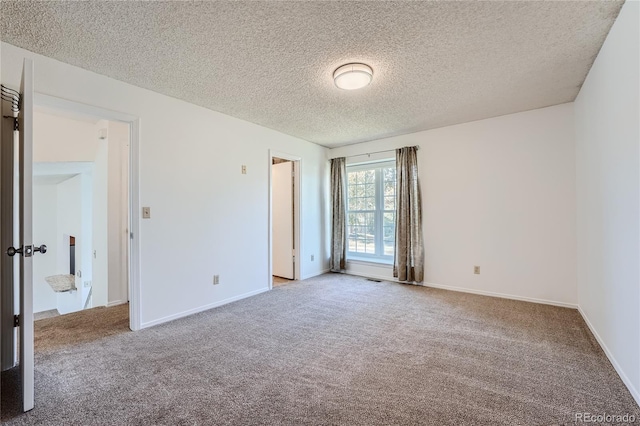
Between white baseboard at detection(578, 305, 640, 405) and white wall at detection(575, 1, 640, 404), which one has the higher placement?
white wall at detection(575, 1, 640, 404)

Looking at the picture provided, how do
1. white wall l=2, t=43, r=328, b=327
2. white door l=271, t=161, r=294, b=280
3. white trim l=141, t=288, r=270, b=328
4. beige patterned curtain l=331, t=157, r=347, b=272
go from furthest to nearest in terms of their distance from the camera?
1. beige patterned curtain l=331, t=157, r=347, b=272
2. white door l=271, t=161, r=294, b=280
3. white trim l=141, t=288, r=270, b=328
4. white wall l=2, t=43, r=328, b=327

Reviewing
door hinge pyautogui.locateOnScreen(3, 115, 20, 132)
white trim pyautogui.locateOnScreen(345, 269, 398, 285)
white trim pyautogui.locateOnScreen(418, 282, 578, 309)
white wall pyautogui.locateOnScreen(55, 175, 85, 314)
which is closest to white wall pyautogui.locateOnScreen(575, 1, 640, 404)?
white trim pyautogui.locateOnScreen(418, 282, 578, 309)

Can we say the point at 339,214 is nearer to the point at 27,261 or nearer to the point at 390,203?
the point at 390,203

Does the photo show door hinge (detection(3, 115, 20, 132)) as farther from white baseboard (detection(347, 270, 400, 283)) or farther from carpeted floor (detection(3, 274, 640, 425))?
white baseboard (detection(347, 270, 400, 283))

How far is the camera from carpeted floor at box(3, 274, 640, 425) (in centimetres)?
159

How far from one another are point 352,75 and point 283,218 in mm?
3190

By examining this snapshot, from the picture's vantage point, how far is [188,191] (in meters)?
3.25

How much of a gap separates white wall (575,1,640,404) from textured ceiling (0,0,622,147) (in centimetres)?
25

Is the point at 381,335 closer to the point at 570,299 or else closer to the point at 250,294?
the point at 250,294

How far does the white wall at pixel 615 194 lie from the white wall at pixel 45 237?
32.4 feet

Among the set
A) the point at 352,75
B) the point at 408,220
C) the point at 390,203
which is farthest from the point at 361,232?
the point at 352,75

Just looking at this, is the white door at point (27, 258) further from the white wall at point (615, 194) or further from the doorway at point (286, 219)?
the white wall at point (615, 194)

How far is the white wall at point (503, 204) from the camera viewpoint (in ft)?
11.2

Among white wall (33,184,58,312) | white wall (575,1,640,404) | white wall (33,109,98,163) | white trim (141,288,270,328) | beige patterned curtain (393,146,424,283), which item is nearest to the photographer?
white wall (575,1,640,404)
